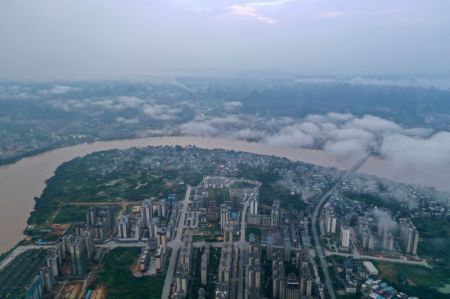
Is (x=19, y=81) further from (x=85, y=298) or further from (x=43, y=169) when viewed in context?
(x=85, y=298)

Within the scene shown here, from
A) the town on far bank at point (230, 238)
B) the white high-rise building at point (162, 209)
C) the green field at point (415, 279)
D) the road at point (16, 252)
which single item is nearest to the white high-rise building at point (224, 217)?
the town on far bank at point (230, 238)

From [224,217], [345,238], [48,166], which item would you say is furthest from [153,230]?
[48,166]

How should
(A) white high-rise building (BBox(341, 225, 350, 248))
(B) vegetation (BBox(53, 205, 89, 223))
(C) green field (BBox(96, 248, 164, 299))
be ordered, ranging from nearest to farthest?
1. (C) green field (BBox(96, 248, 164, 299))
2. (A) white high-rise building (BBox(341, 225, 350, 248))
3. (B) vegetation (BBox(53, 205, 89, 223))

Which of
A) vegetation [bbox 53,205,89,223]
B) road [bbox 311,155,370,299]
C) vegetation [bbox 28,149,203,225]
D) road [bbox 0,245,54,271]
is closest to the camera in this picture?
road [bbox 311,155,370,299]

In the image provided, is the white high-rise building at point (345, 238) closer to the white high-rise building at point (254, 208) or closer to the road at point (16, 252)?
the white high-rise building at point (254, 208)

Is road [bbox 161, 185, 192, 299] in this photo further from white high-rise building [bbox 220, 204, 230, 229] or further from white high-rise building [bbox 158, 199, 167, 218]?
white high-rise building [bbox 220, 204, 230, 229]

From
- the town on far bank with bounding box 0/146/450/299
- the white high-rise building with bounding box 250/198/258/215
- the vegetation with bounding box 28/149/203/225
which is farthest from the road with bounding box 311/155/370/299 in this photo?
the vegetation with bounding box 28/149/203/225
